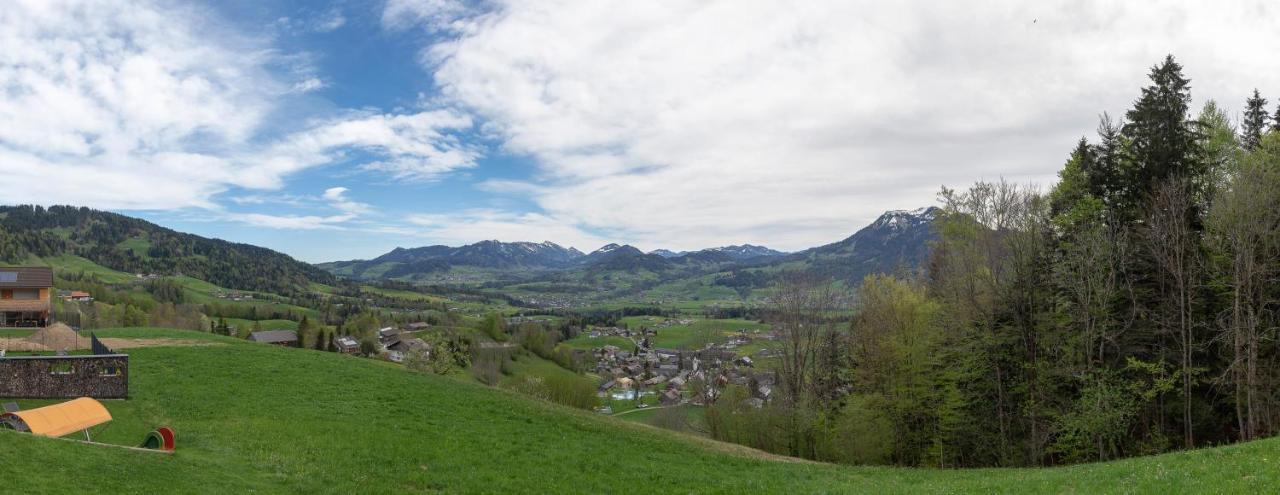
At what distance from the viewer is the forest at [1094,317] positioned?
2905 centimetres

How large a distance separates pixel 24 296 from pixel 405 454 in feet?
159

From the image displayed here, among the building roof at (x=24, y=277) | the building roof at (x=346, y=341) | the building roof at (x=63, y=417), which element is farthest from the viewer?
the building roof at (x=346, y=341)

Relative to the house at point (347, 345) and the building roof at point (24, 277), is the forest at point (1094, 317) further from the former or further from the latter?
the house at point (347, 345)

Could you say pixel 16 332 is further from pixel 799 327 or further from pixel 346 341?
pixel 346 341

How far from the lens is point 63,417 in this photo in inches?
667

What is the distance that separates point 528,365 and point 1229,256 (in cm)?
11537

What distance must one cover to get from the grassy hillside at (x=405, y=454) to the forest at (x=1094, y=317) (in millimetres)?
13341

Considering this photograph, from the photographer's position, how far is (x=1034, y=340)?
3488 cm

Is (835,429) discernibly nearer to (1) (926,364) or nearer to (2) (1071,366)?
(1) (926,364)

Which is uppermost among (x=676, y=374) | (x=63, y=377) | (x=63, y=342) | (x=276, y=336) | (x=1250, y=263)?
(x=1250, y=263)

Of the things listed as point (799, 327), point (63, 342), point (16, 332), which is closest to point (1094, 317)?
point (799, 327)

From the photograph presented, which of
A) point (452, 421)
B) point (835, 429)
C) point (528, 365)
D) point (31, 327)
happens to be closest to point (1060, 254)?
point (835, 429)

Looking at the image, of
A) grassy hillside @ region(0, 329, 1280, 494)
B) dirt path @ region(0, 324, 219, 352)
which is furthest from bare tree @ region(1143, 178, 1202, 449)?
dirt path @ region(0, 324, 219, 352)

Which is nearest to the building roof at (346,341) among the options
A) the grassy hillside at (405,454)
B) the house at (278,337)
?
the house at (278,337)
